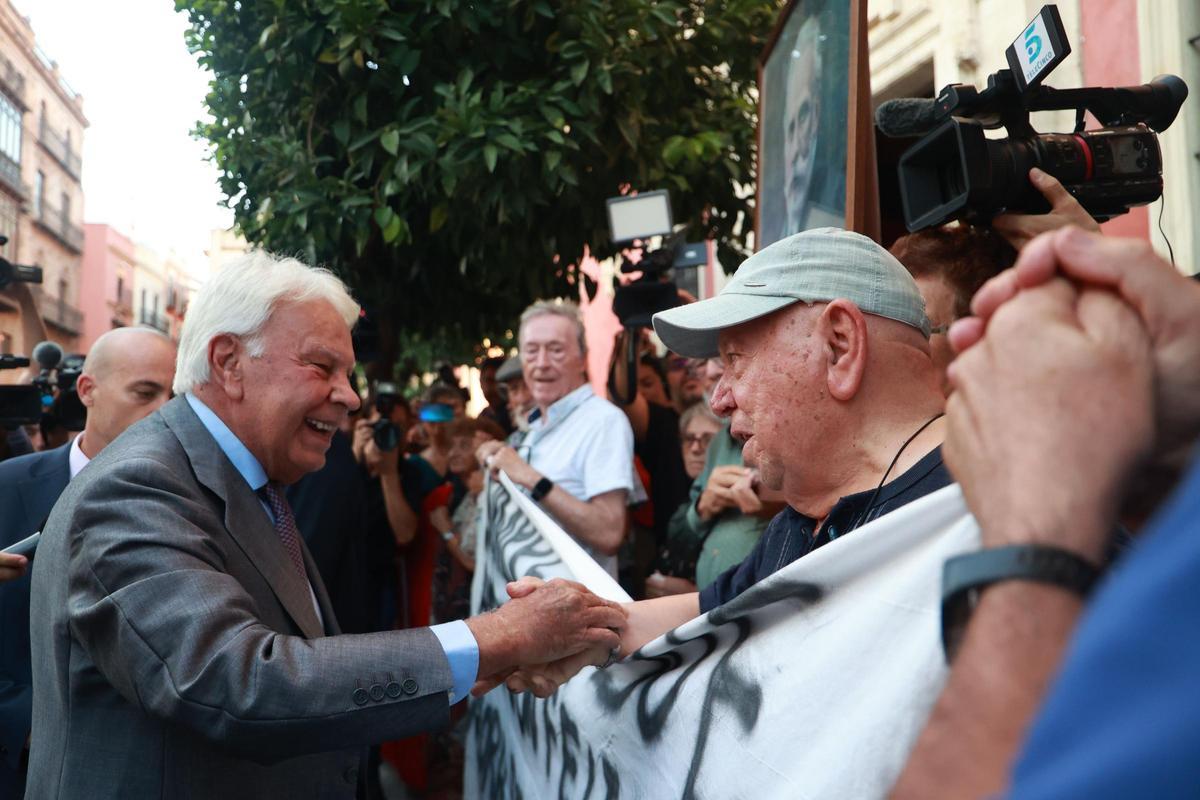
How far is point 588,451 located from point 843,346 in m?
2.51

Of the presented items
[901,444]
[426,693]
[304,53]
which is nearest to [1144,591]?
[901,444]

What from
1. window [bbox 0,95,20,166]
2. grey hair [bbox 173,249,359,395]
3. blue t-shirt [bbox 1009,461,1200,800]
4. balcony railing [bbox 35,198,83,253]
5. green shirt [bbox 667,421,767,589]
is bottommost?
green shirt [bbox 667,421,767,589]

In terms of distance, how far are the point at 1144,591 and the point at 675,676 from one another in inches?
56.8

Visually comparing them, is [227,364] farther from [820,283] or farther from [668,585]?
[668,585]

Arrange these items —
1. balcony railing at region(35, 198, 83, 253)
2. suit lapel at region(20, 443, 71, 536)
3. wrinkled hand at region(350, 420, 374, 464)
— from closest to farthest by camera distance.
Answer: suit lapel at region(20, 443, 71, 536) < wrinkled hand at region(350, 420, 374, 464) < balcony railing at region(35, 198, 83, 253)

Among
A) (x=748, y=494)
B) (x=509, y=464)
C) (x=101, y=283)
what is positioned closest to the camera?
(x=748, y=494)

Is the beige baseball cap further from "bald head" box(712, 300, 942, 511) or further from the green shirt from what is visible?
the green shirt

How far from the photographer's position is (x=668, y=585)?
4.27 m

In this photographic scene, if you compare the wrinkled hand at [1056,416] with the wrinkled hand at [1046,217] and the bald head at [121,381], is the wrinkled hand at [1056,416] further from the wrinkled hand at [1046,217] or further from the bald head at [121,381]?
the bald head at [121,381]

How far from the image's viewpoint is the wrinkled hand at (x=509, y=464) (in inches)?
169

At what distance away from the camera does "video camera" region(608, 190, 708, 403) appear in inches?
Answer: 207

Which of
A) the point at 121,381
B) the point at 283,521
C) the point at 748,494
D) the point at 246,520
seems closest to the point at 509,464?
the point at 748,494

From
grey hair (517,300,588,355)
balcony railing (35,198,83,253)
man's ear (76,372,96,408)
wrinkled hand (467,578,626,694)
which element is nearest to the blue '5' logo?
wrinkled hand (467,578,626,694)

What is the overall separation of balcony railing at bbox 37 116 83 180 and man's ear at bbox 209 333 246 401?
4541 centimetres
